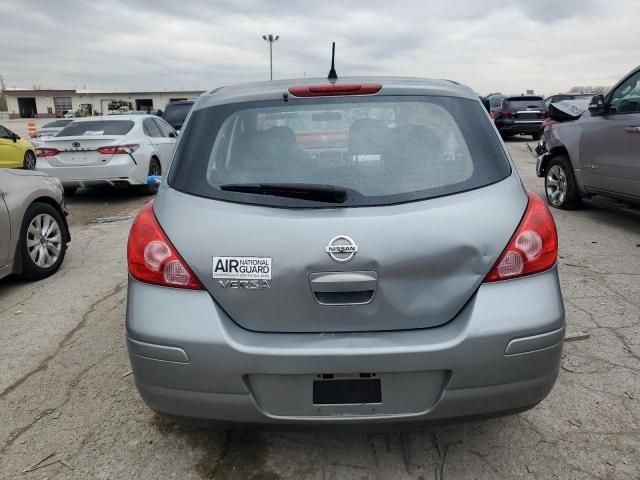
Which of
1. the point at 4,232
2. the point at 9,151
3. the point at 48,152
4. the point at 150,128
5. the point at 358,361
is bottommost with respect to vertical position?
the point at 9,151

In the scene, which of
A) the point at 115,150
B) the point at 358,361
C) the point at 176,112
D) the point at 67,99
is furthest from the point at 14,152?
the point at 67,99

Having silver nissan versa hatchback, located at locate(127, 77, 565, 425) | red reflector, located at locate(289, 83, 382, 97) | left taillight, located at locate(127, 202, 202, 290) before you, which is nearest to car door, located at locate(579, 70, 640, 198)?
silver nissan versa hatchback, located at locate(127, 77, 565, 425)

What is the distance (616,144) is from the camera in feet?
20.3

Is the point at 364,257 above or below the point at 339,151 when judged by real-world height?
below

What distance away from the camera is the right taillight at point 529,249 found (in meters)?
2.06

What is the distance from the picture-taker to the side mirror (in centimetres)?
644

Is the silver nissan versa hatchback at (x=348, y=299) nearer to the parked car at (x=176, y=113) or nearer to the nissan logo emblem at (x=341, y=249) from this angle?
the nissan logo emblem at (x=341, y=249)

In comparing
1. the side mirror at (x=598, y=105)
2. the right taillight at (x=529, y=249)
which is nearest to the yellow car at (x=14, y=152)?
the side mirror at (x=598, y=105)

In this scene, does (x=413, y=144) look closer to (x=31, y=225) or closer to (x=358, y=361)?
(x=358, y=361)

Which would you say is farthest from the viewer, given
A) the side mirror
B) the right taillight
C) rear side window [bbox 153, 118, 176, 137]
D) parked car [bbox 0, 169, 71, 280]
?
rear side window [bbox 153, 118, 176, 137]

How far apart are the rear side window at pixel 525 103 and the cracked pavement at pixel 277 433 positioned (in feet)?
56.0

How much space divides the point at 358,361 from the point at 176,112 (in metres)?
16.8

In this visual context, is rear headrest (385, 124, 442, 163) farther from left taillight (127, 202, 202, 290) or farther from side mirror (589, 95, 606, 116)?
side mirror (589, 95, 606, 116)

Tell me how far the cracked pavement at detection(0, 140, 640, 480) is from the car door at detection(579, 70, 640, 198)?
7.76 feet
